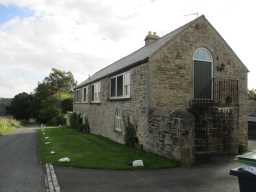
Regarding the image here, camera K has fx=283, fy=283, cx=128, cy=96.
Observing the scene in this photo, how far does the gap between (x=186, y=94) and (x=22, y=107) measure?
58.3 m

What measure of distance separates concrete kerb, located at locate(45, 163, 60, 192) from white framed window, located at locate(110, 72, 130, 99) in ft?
26.2

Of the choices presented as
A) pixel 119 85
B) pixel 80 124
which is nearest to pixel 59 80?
pixel 80 124

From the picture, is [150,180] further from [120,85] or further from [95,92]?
[95,92]

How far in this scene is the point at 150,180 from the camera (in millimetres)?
8953

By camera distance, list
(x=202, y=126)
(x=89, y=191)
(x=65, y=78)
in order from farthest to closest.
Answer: (x=65, y=78) → (x=202, y=126) → (x=89, y=191)

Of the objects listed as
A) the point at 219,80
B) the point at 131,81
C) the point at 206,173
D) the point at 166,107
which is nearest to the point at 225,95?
the point at 219,80

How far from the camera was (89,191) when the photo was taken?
25.5 ft

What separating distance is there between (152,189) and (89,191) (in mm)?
1760

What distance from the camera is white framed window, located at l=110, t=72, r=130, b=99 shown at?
17.5 meters

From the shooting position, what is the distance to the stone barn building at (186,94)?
13.3 meters

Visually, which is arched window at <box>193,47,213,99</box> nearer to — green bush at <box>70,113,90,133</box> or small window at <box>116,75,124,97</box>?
small window at <box>116,75,124,97</box>

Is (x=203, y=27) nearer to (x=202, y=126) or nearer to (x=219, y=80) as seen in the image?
(x=219, y=80)

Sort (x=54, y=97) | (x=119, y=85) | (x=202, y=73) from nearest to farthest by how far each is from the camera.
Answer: (x=202, y=73)
(x=119, y=85)
(x=54, y=97)

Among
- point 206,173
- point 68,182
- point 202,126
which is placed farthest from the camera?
point 202,126
